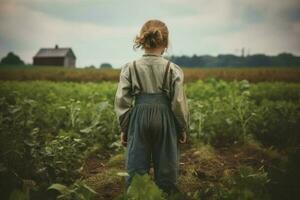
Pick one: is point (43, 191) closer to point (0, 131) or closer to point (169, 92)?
point (169, 92)

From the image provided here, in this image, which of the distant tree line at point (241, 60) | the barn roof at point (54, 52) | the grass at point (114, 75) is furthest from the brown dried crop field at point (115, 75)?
the barn roof at point (54, 52)

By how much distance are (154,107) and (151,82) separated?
6.6 inches

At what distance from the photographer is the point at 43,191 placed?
7.00 feet

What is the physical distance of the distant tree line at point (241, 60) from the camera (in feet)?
58.9

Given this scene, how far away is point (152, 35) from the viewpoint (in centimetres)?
288

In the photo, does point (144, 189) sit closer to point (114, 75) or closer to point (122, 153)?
point (122, 153)

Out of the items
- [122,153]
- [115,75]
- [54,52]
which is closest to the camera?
[122,153]

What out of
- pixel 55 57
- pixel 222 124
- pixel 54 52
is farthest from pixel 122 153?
pixel 54 52

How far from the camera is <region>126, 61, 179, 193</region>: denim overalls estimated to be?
114 inches

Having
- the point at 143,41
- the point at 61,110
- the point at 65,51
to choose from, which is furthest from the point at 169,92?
the point at 65,51

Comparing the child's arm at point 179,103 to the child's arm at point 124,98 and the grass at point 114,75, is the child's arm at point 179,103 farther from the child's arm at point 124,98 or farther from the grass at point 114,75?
the grass at point 114,75

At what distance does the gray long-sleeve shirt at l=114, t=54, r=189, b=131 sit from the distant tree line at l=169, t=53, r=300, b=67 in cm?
1389

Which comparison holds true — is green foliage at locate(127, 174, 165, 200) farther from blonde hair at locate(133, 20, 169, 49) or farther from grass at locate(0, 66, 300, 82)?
grass at locate(0, 66, 300, 82)

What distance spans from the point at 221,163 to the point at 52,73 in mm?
22734
